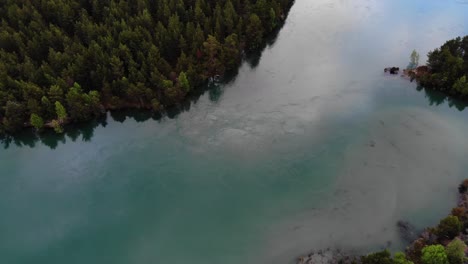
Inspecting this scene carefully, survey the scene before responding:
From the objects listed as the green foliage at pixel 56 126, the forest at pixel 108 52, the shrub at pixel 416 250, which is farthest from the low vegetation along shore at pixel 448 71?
the green foliage at pixel 56 126

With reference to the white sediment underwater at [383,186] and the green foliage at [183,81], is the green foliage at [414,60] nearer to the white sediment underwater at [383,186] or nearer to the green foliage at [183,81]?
Answer: the white sediment underwater at [383,186]

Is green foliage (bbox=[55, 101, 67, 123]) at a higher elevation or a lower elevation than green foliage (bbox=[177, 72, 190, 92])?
lower

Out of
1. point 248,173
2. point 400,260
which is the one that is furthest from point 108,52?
point 400,260

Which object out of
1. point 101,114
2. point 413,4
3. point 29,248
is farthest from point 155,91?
point 413,4

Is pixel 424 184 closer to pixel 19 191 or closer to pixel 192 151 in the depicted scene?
pixel 192 151

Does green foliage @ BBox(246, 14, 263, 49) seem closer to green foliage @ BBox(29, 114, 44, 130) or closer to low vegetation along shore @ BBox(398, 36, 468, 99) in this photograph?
low vegetation along shore @ BBox(398, 36, 468, 99)

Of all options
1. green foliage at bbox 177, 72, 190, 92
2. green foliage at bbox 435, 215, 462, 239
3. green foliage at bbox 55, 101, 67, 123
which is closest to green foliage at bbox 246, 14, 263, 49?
green foliage at bbox 177, 72, 190, 92
